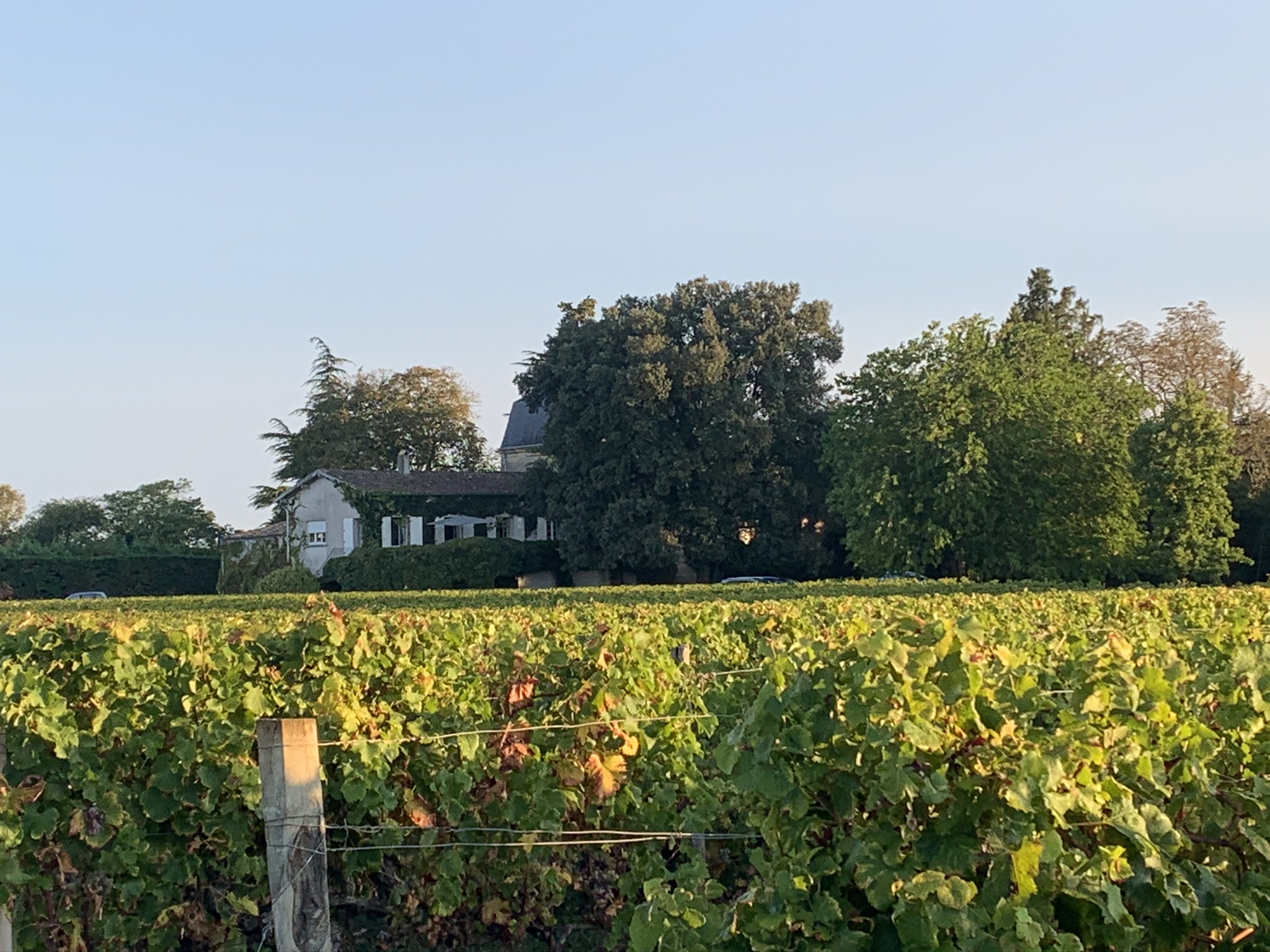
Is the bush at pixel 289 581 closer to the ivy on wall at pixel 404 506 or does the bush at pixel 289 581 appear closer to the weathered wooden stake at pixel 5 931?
the ivy on wall at pixel 404 506

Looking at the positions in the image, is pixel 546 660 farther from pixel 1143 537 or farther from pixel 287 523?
pixel 287 523

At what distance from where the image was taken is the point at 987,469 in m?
42.9

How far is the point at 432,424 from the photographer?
80.6m

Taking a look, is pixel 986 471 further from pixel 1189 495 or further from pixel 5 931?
pixel 5 931

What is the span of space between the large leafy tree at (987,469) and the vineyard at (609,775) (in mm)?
33725

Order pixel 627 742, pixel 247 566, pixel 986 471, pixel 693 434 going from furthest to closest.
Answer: pixel 247 566 → pixel 693 434 → pixel 986 471 → pixel 627 742

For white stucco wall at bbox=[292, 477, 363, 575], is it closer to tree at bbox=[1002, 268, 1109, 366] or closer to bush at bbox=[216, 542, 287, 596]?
bush at bbox=[216, 542, 287, 596]

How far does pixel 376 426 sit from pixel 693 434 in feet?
107

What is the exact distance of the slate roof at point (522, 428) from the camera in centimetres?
7488

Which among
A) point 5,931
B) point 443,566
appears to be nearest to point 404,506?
point 443,566

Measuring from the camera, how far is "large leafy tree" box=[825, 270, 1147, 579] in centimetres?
4253

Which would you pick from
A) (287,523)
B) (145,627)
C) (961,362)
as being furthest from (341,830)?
(287,523)

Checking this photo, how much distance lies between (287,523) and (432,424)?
20.1 metres

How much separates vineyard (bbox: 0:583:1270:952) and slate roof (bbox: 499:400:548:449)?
65.2 m
